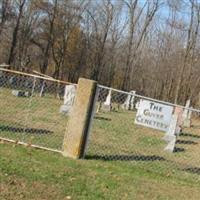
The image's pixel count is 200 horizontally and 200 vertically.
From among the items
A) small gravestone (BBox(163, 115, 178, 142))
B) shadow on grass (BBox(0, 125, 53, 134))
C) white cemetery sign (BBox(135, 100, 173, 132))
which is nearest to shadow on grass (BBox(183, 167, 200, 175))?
white cemetery sign (BBox(135, 100, 173, 132))

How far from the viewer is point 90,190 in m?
8.11

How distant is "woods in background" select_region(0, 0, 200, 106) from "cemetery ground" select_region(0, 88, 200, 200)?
44.9 m

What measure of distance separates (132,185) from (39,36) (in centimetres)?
6148

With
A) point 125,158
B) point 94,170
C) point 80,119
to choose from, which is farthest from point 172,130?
point 94,170

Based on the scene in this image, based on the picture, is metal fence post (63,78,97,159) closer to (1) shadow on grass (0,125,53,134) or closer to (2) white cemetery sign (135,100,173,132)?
(2) white cemetery sign (135,100,173,132)

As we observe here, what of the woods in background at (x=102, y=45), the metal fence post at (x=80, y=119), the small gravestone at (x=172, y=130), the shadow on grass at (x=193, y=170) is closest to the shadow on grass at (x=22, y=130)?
the metal fence post at (x=80, y=119)

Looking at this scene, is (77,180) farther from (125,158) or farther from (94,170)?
(125,158)

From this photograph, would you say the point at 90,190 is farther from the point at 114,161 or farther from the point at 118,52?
the point at 118,52

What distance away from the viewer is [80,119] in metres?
10.7

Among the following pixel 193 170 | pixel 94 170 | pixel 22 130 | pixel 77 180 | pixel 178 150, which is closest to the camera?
pixel 77 180

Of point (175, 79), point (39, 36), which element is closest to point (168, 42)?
point (175, 79)

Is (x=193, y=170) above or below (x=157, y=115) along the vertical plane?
below

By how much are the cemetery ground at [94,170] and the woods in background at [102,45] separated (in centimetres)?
4492

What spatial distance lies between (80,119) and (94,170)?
135 cm
